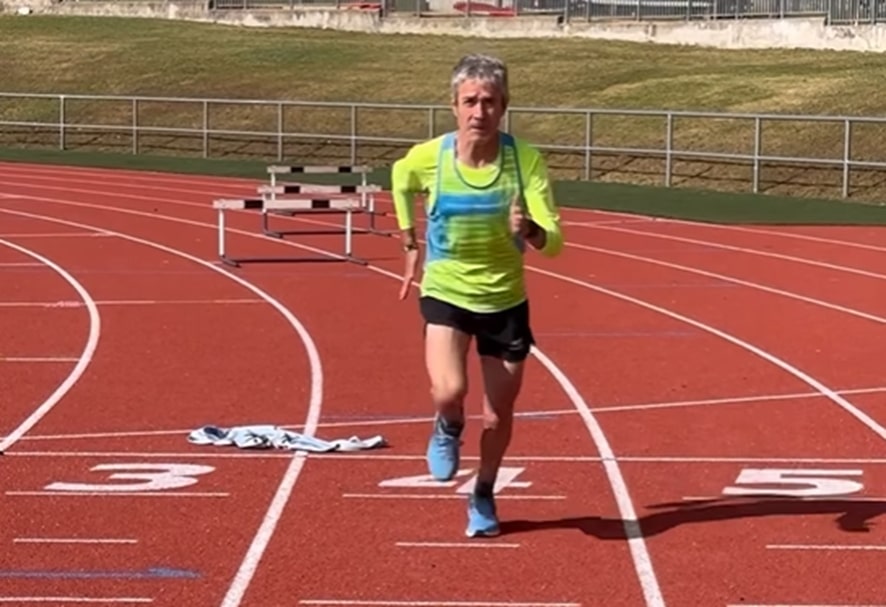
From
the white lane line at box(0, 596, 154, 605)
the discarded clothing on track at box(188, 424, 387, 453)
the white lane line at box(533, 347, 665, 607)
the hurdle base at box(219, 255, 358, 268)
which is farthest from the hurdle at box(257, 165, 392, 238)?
the white lane line at box(0, 596, 154, 605)

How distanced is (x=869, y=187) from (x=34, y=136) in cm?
2197

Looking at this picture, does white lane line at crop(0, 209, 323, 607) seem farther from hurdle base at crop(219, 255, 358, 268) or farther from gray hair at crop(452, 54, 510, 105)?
gray hair at crop(452, 54, 510, 105)

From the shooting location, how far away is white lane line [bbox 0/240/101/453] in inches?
400

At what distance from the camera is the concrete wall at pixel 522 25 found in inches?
1843

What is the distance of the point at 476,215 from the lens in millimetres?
7309

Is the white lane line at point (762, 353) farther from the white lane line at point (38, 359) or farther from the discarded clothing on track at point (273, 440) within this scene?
the white lane line at point (38, 359)

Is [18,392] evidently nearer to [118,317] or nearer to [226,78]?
[118,317]

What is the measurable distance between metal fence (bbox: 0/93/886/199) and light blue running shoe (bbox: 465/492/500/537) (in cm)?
2108

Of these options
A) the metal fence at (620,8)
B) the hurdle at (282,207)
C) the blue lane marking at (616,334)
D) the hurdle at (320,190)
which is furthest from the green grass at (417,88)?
the blue lane marking at (616,334)

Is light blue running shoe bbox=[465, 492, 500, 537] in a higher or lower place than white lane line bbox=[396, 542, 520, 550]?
higher

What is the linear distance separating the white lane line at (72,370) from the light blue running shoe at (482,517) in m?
2.97

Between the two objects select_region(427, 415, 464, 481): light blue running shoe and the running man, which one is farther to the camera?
select_region(427, 415, 464, 481): light blue running shoe

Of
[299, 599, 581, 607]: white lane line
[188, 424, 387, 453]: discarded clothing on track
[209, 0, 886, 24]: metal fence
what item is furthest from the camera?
[209, 0, 886, 24]: metal fence

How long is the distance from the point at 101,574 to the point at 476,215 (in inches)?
74.5
